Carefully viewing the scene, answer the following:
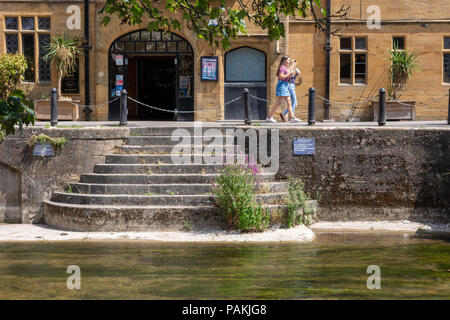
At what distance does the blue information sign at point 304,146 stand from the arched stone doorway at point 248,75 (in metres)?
6.99

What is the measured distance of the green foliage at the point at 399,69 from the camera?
20.7 m

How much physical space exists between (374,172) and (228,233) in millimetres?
3601

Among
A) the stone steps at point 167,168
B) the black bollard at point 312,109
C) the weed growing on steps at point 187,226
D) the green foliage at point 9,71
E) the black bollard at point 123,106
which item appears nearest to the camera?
the weed growing on steps at point 187,226

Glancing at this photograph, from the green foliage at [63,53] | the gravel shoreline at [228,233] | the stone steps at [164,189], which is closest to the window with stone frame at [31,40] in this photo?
the green foliage at [63,53]

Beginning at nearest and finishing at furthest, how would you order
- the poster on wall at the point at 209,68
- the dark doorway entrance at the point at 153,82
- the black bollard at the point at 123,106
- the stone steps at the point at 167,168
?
1. the stone steps at the point at 167,168
2. the black bollard at the point at 123,106
3. the poster on wall at the point at 209,68
4. the dark doorway entrance at the point at 153,82

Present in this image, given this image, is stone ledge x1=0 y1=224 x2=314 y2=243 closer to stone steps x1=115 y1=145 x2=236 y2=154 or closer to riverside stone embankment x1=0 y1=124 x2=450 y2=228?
riverside stone embankment x1=0 y1=124 x2=450 y2=228

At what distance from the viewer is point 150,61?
939 inches

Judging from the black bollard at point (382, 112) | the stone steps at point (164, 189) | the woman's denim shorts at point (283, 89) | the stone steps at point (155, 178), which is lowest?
the stone steps at point (164, 189)

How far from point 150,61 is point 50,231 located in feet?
39.7

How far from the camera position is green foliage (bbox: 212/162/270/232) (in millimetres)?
12023

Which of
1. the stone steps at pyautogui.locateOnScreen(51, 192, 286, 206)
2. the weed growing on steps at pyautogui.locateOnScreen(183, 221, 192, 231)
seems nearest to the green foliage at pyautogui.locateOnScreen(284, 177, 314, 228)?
the stone steps at pyautogui.locateOnScreen(51, 192, 286, 206)

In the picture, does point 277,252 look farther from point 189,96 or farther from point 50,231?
point 189,96

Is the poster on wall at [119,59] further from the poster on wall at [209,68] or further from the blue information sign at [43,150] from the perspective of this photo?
the blue information sign at [43,150]
